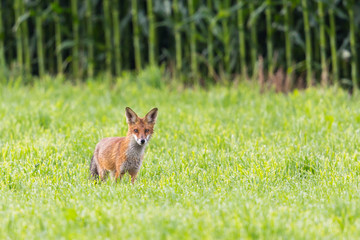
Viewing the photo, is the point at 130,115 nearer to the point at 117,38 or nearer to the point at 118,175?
the point at 118,175

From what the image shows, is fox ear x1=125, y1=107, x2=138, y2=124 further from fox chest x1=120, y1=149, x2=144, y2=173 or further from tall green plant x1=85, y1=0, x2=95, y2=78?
tall green plant x1=85, y1=0, x2=95, y2=78

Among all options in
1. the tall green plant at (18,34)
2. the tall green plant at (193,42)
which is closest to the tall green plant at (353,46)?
the tall green plant at (193,42)

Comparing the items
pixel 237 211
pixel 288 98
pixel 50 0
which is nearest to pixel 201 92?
pixel 288 98

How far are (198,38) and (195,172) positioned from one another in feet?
23.4

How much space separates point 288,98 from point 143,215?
224 inches

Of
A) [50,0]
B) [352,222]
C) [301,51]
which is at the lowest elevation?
[352,222]

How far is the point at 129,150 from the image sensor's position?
4840 millimetres

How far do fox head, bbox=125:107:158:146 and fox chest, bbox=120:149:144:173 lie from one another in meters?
0.15

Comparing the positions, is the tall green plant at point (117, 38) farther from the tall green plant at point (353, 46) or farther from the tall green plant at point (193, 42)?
the tall green plant at point (353, 46)

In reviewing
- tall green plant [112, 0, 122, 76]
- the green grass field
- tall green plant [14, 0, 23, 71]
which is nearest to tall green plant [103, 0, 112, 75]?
tall green plant [112, 0, 122, 76]

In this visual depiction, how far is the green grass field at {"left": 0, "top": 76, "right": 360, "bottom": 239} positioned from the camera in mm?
3645

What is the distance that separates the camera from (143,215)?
148 inches

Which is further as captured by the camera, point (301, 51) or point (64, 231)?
point (301, 51)

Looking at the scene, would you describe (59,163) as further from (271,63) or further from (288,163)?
(271,63)
